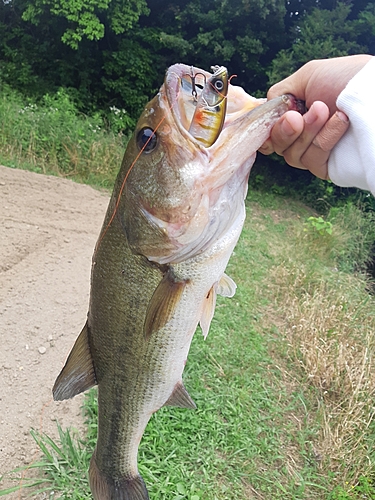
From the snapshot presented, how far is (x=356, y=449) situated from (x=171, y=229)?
2852 millimetres

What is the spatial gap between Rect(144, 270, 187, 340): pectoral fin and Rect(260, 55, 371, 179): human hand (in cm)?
58

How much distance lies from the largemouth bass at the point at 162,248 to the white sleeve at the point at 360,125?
0.19 meters

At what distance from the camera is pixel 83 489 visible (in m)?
2.52

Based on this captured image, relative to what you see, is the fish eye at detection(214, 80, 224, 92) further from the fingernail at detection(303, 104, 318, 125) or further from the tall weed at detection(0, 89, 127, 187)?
the tall weed at detection(0, 89, 127, 187)

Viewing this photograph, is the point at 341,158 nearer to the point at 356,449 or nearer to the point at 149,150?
the point at 149,150

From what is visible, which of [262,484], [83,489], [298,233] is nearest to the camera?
[83,489]

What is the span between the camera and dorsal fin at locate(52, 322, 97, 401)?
5.38 ft

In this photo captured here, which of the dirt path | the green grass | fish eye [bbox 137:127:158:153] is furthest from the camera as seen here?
the dirt path

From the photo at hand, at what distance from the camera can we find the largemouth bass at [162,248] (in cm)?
132

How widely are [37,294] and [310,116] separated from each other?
11.7ft

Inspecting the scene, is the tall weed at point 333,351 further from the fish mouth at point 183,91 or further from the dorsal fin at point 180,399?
the fish mouth at point 183,91

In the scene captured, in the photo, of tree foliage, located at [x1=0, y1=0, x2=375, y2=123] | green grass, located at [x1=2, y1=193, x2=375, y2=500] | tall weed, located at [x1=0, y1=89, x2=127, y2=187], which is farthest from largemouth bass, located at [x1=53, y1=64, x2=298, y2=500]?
tree foliage, located at [x1=0, y1=0, x2=375, y2=123]

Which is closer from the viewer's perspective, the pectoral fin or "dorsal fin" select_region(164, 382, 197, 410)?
the pectoral fin

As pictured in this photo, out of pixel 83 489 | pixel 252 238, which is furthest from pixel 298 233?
pixel 83 489
